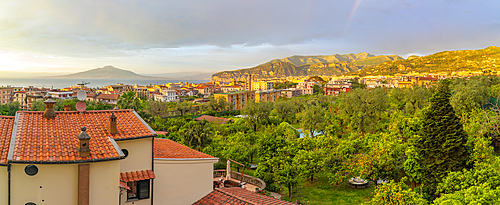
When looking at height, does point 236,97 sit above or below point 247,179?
above

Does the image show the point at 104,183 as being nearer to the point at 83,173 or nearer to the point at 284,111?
the point at 83,173

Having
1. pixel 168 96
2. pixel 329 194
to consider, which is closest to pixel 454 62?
pixel 168 96

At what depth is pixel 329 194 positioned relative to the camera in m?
20.9

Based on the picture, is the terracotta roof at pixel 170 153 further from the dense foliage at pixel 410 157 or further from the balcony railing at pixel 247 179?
the dense foliage at pixel 410 157

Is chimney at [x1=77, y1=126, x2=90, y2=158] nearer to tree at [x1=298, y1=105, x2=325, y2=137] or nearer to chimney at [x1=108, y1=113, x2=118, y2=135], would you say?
chimney at [x1=108, y1=113, x2=118, y2=135]

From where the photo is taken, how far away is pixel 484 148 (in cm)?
1717

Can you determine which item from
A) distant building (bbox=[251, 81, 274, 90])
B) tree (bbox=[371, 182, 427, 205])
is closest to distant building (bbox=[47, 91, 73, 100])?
distant building (bbox=[251, 81, 274, 90])

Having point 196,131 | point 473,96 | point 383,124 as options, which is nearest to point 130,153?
point 196,131

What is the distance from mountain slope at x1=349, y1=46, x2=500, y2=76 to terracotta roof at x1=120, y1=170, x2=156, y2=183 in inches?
5970

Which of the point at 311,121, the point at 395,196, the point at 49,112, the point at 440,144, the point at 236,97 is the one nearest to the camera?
the point at 49,112

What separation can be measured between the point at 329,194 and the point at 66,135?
1733cm

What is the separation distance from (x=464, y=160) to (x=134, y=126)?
18573mm

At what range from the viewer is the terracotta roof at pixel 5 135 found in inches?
287

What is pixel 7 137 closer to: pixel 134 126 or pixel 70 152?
pixel 70 152
